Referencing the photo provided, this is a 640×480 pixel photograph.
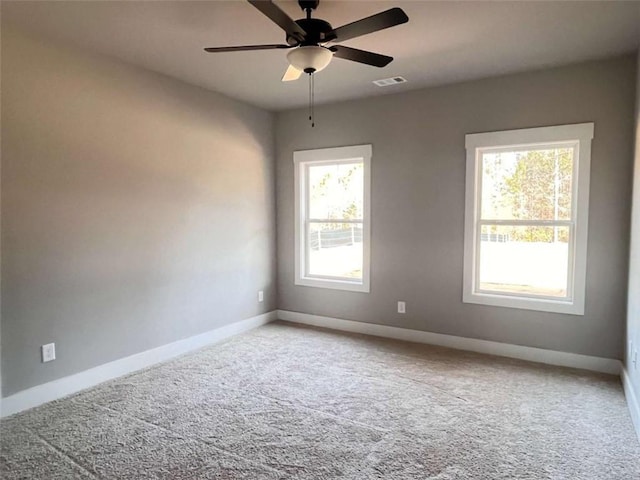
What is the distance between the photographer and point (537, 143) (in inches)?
146

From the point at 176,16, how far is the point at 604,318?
4098 millimetres

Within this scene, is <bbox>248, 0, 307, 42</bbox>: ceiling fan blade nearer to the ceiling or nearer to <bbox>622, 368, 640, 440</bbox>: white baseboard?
the ceiling

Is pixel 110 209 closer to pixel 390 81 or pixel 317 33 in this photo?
pixel 317 33

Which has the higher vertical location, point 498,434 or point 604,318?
point 604,318

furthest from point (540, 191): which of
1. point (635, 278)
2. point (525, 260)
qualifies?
point (635, 278)

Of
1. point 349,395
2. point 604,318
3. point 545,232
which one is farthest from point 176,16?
point 604,318

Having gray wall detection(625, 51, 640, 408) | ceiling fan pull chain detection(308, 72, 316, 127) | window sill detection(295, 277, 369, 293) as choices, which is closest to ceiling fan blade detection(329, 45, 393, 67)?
ceiling fan pull chain detection(308, 72, 316, 127)

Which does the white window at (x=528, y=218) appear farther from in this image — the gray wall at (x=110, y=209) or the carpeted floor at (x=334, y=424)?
the gray wall at (x=110, y=209)

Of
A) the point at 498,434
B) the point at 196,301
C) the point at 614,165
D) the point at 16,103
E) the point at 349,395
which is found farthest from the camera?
the point at 196,301

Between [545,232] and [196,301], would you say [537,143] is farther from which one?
[196,301]

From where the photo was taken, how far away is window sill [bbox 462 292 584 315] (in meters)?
3.63

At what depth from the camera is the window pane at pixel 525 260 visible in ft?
12.3

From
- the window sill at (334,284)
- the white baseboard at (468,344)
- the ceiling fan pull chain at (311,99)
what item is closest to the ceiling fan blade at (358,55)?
the ceiling fan pull chain at (311,99)

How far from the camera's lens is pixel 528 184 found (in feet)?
12.6
